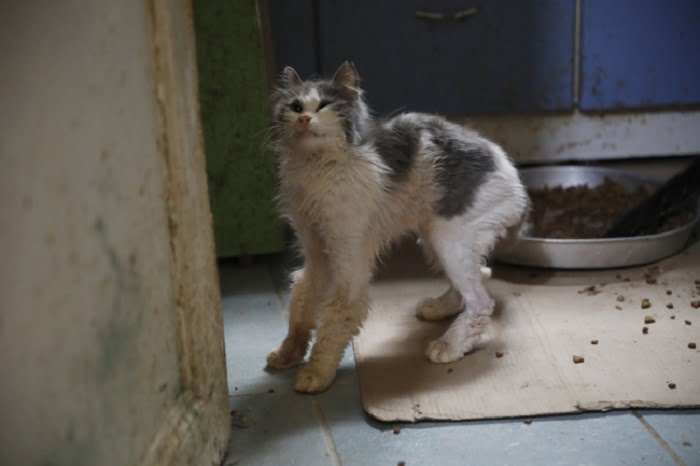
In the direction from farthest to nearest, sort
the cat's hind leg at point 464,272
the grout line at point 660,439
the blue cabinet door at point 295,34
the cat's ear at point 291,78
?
the blue cabinet door at point 295,34 → the cat's hind leg at point 464,272 → the cat's ear at point 291,78 → the grout line at point 660,439

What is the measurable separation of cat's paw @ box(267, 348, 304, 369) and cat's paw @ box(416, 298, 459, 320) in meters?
0.51

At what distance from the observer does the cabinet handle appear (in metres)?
3.53

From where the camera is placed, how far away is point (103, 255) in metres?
1.30

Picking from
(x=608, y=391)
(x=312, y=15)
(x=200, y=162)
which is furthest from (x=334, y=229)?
(x=312, y=15)

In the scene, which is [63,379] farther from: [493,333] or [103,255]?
[493,333]

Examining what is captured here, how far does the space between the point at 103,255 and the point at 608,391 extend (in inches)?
59.0

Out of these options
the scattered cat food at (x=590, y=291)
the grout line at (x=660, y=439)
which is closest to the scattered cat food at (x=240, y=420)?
the grout line at (x=660, y=439)

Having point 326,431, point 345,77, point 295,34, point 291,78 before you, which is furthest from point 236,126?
point 326,431

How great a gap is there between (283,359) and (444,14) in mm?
1945

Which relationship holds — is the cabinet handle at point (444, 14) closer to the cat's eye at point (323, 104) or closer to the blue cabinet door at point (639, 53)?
the blue cabinet door at point (639, 53)

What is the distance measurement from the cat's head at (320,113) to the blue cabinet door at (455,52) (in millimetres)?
1414

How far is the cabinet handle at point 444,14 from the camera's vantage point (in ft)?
11.6

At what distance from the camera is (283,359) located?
2438mm

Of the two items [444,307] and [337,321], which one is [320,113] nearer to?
[337,321]
